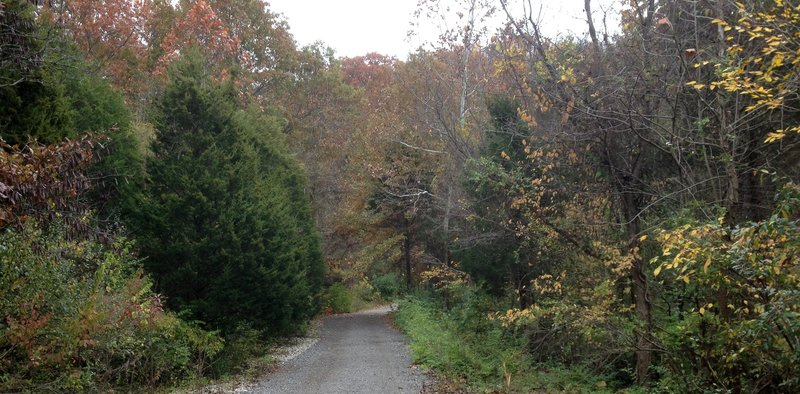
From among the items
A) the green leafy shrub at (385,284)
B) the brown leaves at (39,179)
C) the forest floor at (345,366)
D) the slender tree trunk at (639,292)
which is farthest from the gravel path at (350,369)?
the green leafy shrub at (385,284)

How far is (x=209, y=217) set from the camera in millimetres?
15148

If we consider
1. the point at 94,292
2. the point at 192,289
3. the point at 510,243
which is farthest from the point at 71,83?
the point at 510,243

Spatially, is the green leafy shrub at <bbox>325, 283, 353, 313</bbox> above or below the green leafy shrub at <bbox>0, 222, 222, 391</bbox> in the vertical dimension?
below

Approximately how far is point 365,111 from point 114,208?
23.5 metres

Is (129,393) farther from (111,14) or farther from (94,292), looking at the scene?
(111,14)

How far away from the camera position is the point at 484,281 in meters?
21.4

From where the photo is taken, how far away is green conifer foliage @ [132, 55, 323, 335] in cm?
1485

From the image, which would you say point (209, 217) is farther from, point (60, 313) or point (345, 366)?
point (60, 313)

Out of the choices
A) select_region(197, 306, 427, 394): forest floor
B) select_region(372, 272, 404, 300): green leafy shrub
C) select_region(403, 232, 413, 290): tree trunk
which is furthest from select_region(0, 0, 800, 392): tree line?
select_region(372, 272, 404, 300): green leafy shrub

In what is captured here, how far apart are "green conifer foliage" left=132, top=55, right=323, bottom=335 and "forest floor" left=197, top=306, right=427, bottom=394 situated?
1925 millimetres

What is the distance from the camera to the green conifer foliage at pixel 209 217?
14.9 m

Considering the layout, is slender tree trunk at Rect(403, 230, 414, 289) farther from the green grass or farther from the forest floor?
the green grass

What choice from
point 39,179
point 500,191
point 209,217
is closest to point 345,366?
point 209,217

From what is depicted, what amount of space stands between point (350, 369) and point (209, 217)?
511cm
